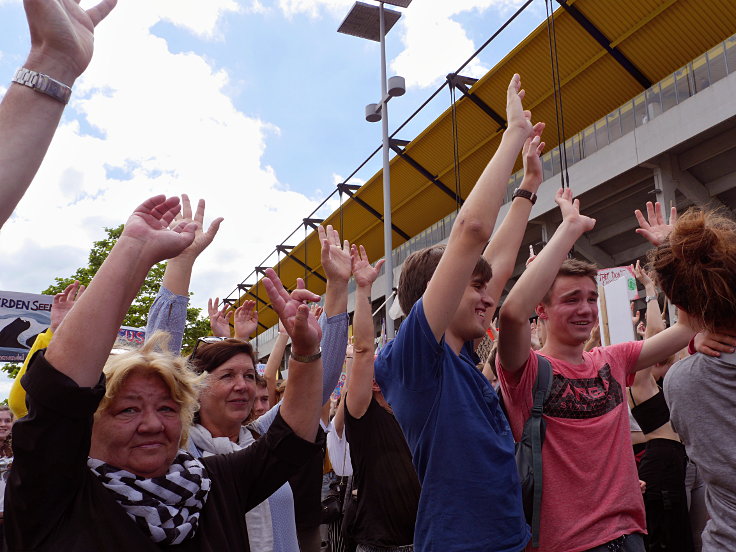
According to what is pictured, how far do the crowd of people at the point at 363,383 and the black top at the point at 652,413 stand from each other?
152 centimetres

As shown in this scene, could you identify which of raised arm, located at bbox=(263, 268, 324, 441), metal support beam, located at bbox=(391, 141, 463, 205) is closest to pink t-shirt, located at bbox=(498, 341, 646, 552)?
raised arm, located at bbox=(263, 268, 324, 441)

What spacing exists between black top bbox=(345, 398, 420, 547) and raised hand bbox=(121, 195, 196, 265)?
2.37 m

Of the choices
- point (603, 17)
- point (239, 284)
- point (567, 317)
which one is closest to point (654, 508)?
point (567, 317)

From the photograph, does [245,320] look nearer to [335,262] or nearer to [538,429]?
[335,262]

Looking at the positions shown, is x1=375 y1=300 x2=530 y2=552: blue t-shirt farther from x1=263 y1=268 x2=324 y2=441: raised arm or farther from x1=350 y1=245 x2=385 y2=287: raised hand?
x1=350 y1=245 x2=385 y2=287: raised hand

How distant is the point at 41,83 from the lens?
1.52m

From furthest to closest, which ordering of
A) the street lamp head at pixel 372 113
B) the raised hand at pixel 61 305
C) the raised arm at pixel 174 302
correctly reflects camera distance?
the street lamp head at pixel 372 113 < the raised hand at pixel 61 305 < the raised arm at pixel 174 302

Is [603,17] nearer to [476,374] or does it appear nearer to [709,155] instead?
[709,155]

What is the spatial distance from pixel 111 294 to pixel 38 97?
1.61 feet

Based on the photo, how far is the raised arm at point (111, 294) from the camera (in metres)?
1.58

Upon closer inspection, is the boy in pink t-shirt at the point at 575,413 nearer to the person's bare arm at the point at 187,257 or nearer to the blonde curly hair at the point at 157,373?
the blonde curly hair at the point at 157,373

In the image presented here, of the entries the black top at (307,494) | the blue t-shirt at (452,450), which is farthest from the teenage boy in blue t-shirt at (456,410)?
the black top at (307,494)

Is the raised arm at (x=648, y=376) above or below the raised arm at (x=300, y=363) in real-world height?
above

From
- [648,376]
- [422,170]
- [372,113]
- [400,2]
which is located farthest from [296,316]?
[422,170]
